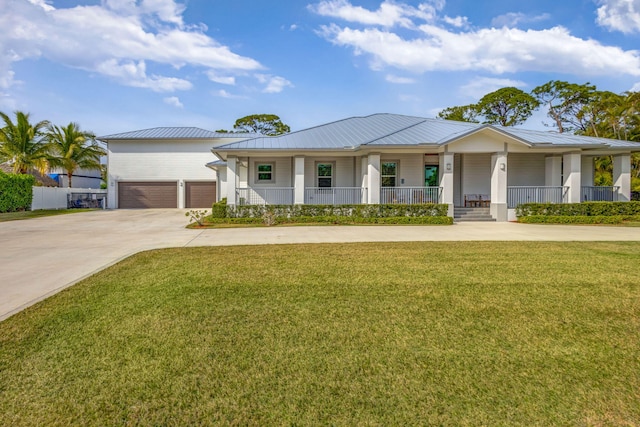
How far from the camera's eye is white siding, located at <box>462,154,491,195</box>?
1806 centimetres

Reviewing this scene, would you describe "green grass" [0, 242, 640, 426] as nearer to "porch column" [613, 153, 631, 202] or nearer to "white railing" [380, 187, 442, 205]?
"white railing" [380, 187, 442, 205]

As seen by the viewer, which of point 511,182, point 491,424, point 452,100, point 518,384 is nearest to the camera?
point 491,424

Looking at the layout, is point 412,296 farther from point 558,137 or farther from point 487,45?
point 487,45

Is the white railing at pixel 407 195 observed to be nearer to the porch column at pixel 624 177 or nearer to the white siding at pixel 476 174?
the white siding at pixel 476 174

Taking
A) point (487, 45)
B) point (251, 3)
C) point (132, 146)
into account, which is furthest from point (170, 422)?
point (132, 146)

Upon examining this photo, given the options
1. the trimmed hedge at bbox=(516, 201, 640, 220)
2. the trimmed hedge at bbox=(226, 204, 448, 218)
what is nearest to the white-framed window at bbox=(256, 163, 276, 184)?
the trimmed hedge at bbox=(226, 204, 448, 218)

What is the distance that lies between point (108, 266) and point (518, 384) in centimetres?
658

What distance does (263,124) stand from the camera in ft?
154

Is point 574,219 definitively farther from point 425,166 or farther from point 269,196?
point 269,196

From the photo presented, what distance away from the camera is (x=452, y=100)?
39.1 meters

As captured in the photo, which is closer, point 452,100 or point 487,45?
point 487,45

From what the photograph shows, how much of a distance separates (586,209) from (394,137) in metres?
9.23

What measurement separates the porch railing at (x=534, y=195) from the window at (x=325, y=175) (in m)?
8.94

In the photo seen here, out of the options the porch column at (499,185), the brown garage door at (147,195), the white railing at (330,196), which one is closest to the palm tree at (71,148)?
the brown garage door at (147,195)
